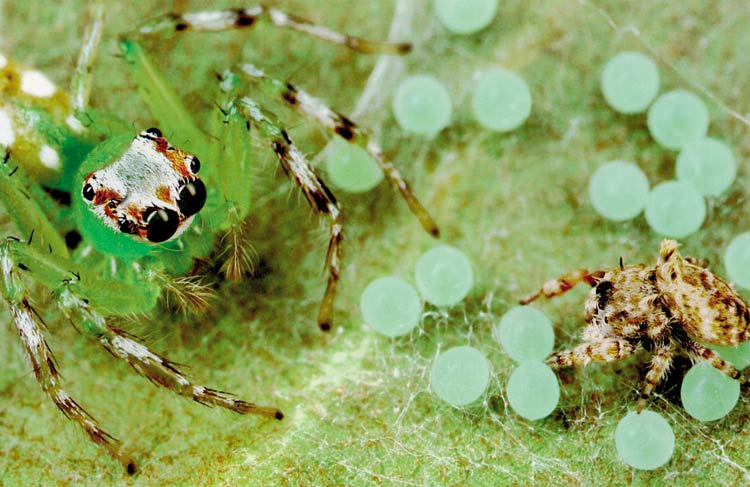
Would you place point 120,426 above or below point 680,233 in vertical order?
below

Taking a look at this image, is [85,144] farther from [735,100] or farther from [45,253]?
[735,100]

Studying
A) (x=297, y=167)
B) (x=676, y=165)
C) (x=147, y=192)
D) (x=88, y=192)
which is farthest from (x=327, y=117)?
(x=676, y=165)

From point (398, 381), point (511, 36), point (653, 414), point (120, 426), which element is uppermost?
point (511, 36)

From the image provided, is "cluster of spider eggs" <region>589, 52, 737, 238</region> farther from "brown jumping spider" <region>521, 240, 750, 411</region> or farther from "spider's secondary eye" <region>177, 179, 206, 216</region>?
"spider's secondary eye" <region>177, 179, 206, 216</region>

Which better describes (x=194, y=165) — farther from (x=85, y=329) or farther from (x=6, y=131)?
(x=6, y=131)

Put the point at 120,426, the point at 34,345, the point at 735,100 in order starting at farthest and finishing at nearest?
the point at 735,100 < the point at 120,426 < the point at 34,345

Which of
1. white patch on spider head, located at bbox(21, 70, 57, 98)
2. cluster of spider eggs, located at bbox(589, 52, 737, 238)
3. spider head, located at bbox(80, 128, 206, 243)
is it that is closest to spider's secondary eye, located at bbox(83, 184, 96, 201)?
spider head, located at bbox(80, 128, 206, 243)

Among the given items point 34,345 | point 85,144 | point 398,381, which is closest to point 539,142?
point 398,381

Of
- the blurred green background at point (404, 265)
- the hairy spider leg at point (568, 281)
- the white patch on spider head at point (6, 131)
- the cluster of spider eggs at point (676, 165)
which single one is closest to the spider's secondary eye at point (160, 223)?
the blurred green background at point (404, 265)
